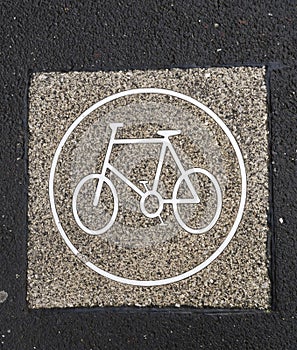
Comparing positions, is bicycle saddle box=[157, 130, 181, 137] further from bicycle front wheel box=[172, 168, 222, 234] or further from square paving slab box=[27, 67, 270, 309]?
bicycle front wheel box=[172, 168, 222, 234]

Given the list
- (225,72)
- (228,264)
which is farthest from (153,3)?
(228,264)

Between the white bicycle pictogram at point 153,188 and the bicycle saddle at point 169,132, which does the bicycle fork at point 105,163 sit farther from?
the bicycle saddle at point 169,132

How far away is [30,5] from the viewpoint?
3.02m

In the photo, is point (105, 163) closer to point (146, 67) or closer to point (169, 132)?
point (169, 132)

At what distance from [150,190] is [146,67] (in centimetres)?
69

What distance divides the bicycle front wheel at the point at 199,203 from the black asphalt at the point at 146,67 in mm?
312

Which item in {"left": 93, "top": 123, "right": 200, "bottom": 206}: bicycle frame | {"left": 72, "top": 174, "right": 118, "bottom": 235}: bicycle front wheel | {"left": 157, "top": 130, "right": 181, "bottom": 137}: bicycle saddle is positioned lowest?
{"left": 72, "top": 174, "right": 118, "bottom": 235}: bicycle front wheel

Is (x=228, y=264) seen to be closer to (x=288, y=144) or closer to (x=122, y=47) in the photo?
(x=288, y=144)

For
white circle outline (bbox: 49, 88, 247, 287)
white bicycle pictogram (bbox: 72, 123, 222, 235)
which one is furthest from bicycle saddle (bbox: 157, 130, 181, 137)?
white circle outline (bbox: 49, 88, 247, 287)

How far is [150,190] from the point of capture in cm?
285

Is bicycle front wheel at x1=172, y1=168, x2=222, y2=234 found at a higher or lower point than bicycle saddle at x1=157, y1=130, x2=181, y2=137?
lower

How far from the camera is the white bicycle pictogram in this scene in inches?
111

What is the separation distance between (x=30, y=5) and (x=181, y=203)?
1449 millimetres

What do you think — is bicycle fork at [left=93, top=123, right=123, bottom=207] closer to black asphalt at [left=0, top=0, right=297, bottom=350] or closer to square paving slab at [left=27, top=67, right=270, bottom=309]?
square paving slab at [left=27, top=67, right=270, bottom=309]
